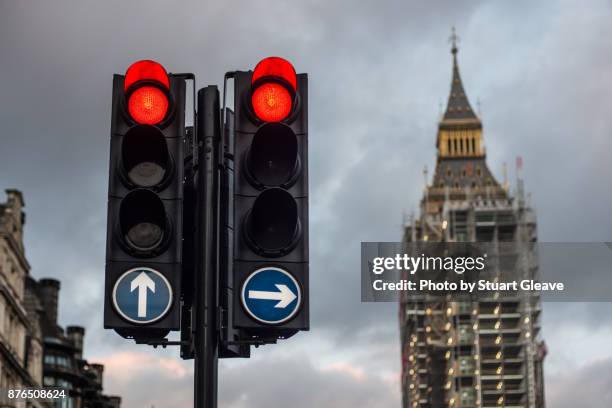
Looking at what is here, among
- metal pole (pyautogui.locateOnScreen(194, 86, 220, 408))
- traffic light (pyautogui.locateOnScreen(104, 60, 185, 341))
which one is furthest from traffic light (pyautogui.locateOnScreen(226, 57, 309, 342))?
traffic light (pyautogui.locateOnScreen(104, 60, 185, 341))

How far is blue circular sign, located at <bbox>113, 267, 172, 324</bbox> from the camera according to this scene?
24.8 feet

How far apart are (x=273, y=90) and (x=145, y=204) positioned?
1.13m

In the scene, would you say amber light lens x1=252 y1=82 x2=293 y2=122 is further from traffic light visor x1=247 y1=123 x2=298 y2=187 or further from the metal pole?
the metal pole

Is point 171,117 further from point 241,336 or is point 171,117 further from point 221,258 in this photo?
point 241,336

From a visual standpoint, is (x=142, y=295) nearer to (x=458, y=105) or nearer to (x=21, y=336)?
(x=21, y=336)

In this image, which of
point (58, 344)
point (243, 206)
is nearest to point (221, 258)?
point (243, 206)

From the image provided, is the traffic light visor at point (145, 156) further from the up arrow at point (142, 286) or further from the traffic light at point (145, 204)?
the up arrow at point (142, 286)

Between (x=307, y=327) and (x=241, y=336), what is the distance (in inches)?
23.9

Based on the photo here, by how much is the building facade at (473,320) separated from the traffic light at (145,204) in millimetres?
118608

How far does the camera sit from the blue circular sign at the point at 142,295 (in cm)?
755

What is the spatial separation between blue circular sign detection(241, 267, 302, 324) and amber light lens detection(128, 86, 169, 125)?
1.26 metres

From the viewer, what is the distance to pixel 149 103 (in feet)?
25.9

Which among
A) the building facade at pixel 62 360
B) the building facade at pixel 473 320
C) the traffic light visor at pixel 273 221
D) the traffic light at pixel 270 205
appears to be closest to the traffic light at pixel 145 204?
the traffic light at pixel 270 205

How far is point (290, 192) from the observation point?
7.79 meters
